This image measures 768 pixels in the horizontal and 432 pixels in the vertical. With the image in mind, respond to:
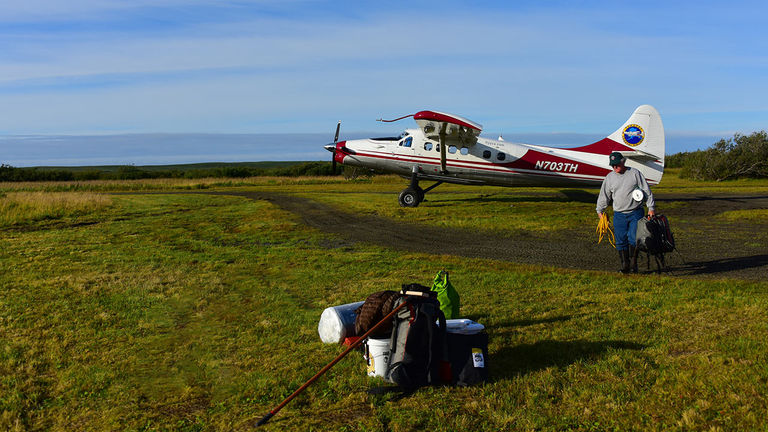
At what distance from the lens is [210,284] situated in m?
9.89

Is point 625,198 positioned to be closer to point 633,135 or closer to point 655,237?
point 655,237

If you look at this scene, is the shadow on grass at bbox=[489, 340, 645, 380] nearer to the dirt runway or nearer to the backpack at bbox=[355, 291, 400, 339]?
the backpack at bbox=[355, 291, 400, 339]

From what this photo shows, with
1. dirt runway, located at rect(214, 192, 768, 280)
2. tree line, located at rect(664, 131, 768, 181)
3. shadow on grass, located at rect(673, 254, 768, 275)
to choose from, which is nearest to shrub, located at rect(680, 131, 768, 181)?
tree line, located at rect(664, 131, 768, 181)

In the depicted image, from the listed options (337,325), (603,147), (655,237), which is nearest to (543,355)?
(337,325)

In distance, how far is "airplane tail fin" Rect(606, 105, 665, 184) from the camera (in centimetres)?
2044

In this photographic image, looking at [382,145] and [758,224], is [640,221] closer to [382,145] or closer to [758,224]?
[758,224]

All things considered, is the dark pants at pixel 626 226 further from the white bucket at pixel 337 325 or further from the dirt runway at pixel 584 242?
the white bucket at pixel 337 325

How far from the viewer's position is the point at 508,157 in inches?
850

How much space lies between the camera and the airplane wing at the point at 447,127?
746 inches

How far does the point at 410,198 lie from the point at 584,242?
918 centimetres

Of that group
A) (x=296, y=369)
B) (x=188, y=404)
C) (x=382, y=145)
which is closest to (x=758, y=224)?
(x=382, y=145)

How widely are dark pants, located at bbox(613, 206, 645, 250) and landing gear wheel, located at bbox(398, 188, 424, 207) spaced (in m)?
12.6

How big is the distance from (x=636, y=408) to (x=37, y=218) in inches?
886

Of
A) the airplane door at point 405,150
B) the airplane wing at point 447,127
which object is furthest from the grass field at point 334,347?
the airplane door at point 405,150
